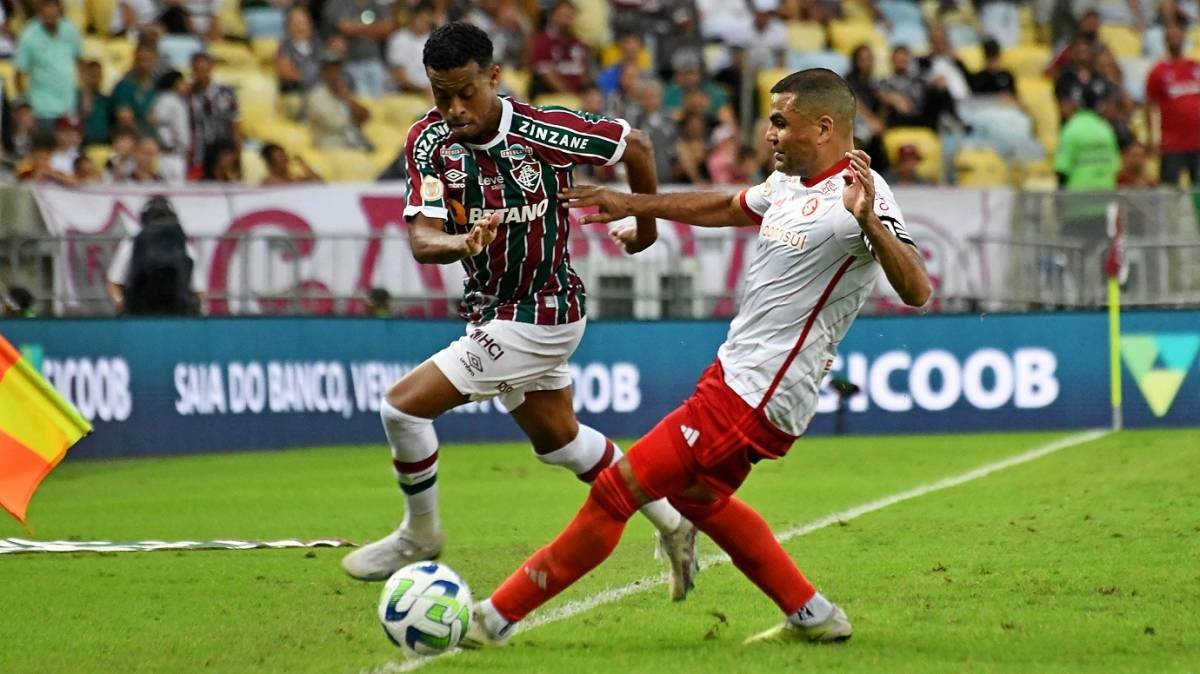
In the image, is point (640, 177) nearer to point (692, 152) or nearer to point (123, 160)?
point (123, 160)

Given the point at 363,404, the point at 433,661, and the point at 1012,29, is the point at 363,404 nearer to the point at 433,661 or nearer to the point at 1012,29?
the point at 433,661

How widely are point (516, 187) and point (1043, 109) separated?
17478mm

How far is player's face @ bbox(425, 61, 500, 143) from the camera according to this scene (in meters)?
8.45

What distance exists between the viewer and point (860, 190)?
6777 mm

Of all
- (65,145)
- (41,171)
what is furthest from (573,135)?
(65,145)

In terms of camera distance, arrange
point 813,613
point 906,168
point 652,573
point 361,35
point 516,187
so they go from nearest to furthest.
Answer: point 813,613 < point 516,187 < point 652,573 < point 906,168 < point 361,35

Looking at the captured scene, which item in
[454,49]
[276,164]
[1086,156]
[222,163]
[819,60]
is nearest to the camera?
[454,49]

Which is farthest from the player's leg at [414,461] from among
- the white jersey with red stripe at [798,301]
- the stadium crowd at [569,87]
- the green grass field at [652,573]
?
the stadium crowd at [569,87]

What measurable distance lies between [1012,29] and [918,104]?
15.3 ft

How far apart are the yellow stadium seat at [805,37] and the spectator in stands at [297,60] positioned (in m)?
6.40

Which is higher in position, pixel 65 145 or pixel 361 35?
pixel 361 35

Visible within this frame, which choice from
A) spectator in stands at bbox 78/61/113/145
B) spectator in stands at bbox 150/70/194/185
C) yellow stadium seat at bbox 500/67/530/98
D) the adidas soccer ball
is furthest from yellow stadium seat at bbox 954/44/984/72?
the adidas soccer ball

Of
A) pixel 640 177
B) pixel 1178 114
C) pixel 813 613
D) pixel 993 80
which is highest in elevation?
pixel 993 80

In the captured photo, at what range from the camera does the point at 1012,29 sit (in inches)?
1088
